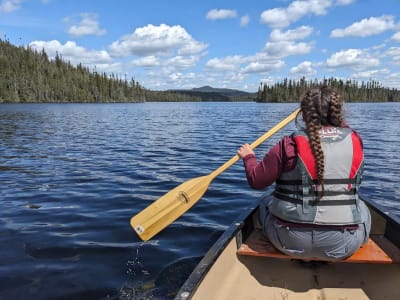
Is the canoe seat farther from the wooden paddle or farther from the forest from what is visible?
the forest

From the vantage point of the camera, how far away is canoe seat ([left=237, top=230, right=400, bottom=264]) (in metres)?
4.05

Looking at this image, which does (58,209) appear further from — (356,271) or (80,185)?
(356,271)

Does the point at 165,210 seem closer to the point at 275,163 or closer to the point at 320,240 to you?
the point at 275,163

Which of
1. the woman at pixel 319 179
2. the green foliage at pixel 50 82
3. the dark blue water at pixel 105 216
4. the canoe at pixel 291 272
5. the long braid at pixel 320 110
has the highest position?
the green foliage at pixel 50 82

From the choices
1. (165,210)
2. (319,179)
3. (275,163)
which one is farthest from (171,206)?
(319,179)

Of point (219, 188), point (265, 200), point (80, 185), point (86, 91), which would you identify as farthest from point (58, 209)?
point (86, 91)

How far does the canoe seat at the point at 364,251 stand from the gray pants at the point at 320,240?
0.69 ft

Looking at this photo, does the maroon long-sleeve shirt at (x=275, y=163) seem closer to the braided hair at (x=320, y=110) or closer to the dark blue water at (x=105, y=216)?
the braided hair at (x=320, y=110)

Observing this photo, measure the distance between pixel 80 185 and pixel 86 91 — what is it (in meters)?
143

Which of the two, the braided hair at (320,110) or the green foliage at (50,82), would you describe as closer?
the braided hair at (320,110)

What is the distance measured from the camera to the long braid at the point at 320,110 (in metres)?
3.58

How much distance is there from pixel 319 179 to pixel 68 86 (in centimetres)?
14216

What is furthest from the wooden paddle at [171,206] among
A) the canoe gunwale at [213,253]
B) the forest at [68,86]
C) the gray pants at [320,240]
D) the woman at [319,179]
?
the forest at [68,86]

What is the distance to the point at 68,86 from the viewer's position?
13562 centimetres
